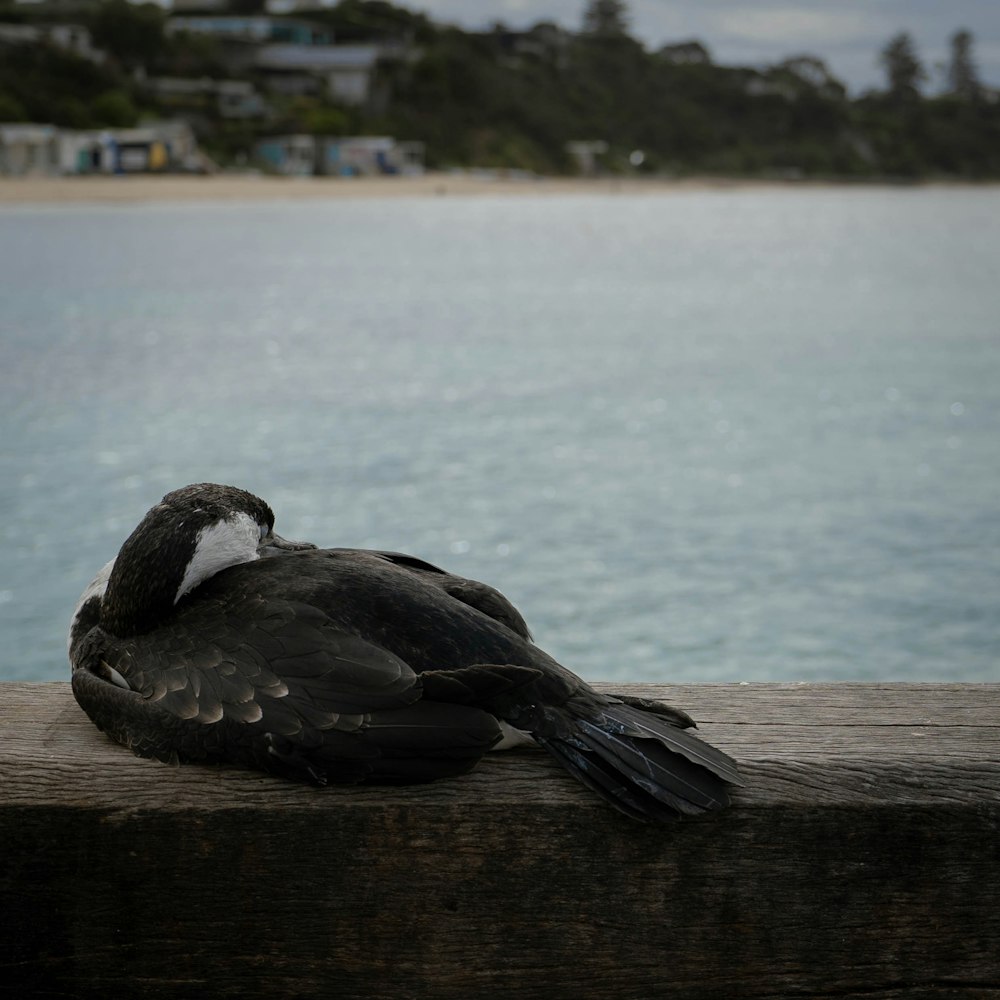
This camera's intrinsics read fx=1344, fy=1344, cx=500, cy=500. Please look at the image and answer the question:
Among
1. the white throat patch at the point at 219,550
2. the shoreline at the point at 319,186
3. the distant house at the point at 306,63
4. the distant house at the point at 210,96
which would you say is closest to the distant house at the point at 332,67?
the distant house at the point at 306,63

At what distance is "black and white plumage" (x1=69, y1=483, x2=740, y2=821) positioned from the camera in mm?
1595

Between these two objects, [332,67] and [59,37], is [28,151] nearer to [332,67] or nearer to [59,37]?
[59,37]

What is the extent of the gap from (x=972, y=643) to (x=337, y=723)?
6.29 m

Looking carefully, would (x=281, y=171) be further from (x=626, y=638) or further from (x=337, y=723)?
(x=337, y=723)

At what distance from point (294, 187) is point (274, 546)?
54.8 m

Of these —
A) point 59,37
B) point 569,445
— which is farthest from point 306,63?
point 569,445

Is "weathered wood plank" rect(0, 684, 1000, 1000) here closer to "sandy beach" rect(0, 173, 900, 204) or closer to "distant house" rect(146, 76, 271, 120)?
"sandy beach" rect(0, 173, 900, 204)

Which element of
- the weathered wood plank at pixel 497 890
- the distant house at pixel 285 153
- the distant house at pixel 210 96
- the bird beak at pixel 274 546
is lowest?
the weathered wood plank at pixel 497 890

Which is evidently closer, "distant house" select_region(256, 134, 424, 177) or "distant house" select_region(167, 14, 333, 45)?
"distant house" select_region(256, 134, 424, 177)

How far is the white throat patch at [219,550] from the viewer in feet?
6.01

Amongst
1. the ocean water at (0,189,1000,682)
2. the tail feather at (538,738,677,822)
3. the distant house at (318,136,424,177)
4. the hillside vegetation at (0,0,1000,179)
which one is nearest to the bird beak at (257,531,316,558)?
the tail feather at (538,738,677,822)

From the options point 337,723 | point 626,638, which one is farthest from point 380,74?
point 337,723

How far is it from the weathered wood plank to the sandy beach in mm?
42380

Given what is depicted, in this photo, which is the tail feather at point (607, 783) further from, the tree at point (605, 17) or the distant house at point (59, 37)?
the tree at point (605, 17)
